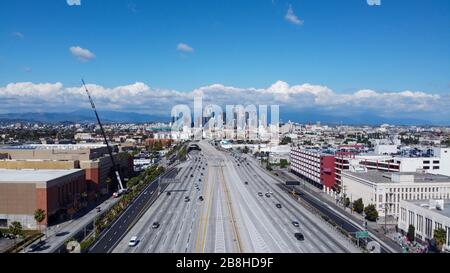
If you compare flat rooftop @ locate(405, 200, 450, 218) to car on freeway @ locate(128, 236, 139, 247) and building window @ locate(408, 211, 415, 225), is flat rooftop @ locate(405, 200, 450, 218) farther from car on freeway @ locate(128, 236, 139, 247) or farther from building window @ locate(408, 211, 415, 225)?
car on freeway @ locate(128, 236, 139, 247)

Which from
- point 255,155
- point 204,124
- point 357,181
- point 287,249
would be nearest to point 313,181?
point 357,181

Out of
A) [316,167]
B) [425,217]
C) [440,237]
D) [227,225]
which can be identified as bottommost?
[227,225]

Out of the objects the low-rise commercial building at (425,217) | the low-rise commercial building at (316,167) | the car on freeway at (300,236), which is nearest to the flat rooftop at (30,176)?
the car on freeway at (300,236)

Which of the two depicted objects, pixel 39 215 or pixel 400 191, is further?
pixel 400 191

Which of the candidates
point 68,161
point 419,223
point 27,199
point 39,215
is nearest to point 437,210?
point 419,223

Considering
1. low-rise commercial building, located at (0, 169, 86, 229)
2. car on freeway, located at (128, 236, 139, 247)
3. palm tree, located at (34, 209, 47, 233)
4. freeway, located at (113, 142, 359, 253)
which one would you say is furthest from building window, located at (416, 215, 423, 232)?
low-rise commercial building, located at (0, 169, 86, 229)

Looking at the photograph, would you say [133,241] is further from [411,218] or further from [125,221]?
[411,218]
